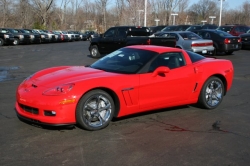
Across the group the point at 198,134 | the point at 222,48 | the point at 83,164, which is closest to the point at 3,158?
the point at 83,164

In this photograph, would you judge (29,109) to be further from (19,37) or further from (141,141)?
(19,37)

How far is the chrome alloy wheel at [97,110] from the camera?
4.92m

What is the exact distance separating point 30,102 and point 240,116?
375 centimetres

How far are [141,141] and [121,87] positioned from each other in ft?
3.26

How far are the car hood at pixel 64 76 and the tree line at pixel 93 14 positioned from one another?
102ft

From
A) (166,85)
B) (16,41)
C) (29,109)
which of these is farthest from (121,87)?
(16,41)

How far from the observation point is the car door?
544cm

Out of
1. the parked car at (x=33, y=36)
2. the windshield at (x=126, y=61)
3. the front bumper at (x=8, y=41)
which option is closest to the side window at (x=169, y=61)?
the windshield at (x=126, y=61)

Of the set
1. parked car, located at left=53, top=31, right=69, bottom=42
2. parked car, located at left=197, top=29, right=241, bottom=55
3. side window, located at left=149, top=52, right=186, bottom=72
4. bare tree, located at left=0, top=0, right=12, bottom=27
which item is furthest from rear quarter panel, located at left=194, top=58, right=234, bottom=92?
bare tree, located at left=0, top=0, right=12, bottom=27

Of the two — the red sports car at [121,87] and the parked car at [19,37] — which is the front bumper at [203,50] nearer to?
the red sports car at [121,87]

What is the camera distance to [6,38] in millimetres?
28125

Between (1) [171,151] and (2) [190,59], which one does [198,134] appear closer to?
(1) [171,151]

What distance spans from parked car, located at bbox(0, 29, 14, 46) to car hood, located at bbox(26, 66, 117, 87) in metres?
24.1

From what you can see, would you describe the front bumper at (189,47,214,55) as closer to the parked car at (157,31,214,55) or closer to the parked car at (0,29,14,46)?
the parked car at (157,31,214,55)
